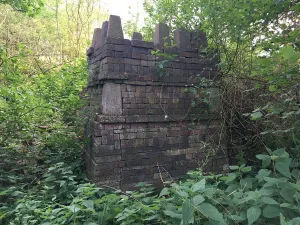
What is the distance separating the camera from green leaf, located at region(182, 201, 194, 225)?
146cm

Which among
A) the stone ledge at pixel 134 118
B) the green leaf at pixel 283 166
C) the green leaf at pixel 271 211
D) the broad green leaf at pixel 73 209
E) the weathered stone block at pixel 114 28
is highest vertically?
the weathered stone block at pixel 114 28

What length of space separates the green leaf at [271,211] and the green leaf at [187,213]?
56 centimetres

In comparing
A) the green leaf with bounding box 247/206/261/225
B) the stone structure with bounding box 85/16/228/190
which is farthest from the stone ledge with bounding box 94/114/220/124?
the green leaf with bounding box 247/206/261/225

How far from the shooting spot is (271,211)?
1611 millimetres

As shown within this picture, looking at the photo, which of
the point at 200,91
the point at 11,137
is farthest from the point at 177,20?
the point at 11,137

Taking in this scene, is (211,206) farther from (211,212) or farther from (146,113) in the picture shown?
(146,113)

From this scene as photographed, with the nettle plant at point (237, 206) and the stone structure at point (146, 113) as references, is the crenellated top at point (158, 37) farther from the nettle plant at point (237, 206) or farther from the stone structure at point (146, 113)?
the nettle plant at point (237, 206)

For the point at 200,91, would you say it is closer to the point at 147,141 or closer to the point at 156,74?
the point at 156,74

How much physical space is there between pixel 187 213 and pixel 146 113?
197 centimetres

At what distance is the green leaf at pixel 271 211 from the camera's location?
5.21 feet

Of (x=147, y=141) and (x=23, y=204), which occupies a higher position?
(x=147, y=141)

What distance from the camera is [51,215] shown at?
83.2 inches

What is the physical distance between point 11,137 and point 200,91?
127 inches

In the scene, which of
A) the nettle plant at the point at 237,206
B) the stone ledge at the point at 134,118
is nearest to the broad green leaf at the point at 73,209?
the nettle plant at the point at 237,206
